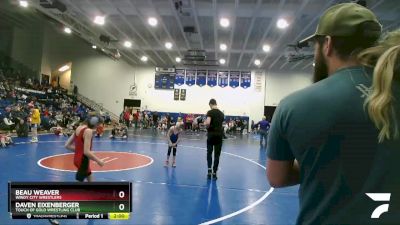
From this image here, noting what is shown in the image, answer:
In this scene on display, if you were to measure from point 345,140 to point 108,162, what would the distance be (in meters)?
9.87

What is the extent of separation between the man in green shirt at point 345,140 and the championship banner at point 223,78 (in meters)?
32.8

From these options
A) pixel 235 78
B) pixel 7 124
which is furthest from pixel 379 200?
pixel 235 78

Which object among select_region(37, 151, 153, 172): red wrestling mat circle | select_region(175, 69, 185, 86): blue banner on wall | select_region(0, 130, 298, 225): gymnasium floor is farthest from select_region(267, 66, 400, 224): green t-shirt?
select_region(175, 69, 185, 86): blue banner on wall

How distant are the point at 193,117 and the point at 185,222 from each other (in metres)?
28.2

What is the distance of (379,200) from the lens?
36.2 inches

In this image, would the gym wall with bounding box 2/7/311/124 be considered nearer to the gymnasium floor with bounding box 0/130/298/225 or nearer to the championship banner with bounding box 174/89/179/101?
the championship banner with bounding box 174/89/179/101

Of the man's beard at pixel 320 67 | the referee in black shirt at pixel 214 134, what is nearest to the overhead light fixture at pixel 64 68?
the referee in black shirt at pixel 214 134

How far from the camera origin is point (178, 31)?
2117 centimetres

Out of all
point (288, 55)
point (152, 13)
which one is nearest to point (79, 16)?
point (152, 13)

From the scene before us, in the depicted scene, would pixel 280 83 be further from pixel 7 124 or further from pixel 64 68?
pixel 7 124

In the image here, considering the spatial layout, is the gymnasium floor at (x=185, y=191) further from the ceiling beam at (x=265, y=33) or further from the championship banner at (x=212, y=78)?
the championship banner at (x=212, y=78)

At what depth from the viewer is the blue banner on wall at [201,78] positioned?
33.8m

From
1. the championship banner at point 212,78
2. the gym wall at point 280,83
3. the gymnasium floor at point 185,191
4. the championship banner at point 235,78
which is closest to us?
the gymnasium floor at point 185,191

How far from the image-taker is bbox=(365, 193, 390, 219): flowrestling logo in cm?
92
